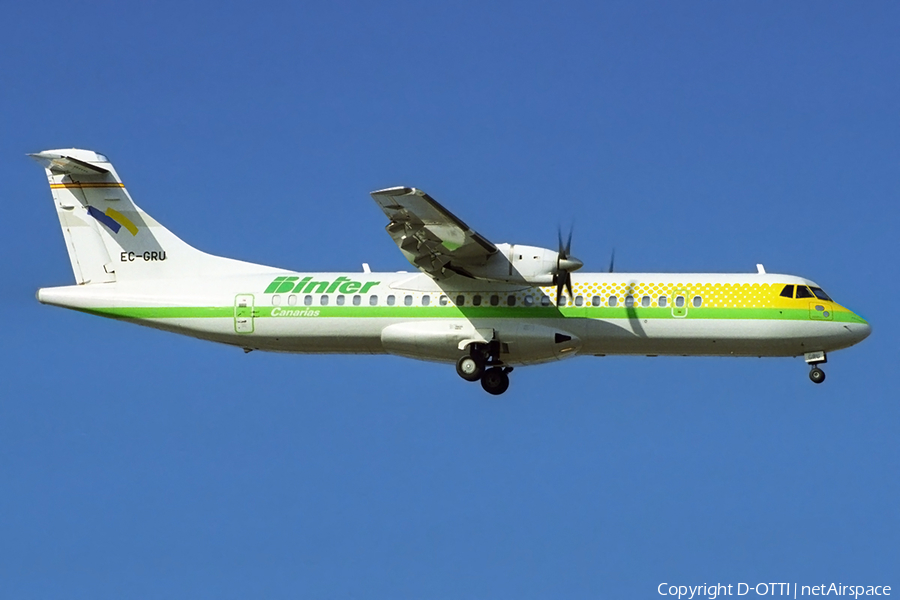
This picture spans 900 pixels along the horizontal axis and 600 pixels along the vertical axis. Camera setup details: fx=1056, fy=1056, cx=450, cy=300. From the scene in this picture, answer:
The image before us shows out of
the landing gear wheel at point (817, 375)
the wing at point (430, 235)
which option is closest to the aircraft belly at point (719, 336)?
the landing gear wheel at point (817, 375)

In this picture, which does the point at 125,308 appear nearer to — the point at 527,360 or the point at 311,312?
the point at 311,312

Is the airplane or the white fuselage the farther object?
the white fuselage

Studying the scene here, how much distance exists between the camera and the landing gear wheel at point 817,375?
24.0 m

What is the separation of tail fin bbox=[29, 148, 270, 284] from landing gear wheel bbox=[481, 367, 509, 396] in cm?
637

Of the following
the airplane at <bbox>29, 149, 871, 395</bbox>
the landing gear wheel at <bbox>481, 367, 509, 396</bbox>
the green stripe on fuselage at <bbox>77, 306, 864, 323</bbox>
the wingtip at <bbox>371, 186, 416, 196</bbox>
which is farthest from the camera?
the landing gear wheel at <bbox>481, 367, 509, 396</bbox>

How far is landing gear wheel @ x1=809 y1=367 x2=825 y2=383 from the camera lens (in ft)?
78.8

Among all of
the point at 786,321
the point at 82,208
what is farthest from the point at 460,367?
the point at 82,208

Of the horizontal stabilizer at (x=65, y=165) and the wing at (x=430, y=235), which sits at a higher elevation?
the horizontal stabilizer at (x=65, y=165)

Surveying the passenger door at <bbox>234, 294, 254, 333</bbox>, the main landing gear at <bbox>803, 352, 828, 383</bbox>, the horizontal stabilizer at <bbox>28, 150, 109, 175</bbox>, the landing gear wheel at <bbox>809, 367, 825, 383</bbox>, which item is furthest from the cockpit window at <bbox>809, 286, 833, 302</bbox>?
the horizontal stabilizer at <bbox>28, 150, 109, 175</bbox>

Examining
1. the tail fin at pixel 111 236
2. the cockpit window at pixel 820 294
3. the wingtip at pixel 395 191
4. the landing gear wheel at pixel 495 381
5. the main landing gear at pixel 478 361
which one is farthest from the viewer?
the tail fin at pixel 111 236

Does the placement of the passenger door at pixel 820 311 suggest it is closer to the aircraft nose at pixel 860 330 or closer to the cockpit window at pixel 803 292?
the cockpit window at pixel 803 292

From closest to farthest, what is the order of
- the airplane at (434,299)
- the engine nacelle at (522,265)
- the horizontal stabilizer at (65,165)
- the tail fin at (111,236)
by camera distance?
the engine nacelle at (522,265)
the airplane at (434,299)
the horizontal stabilizer at (65,165)
the tail fin at (111,236)

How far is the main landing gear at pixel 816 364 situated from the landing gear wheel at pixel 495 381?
23.3ft

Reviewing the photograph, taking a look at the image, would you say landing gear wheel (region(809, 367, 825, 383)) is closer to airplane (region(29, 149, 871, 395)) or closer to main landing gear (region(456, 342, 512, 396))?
airplane (region(29, 149, 871, 395))
